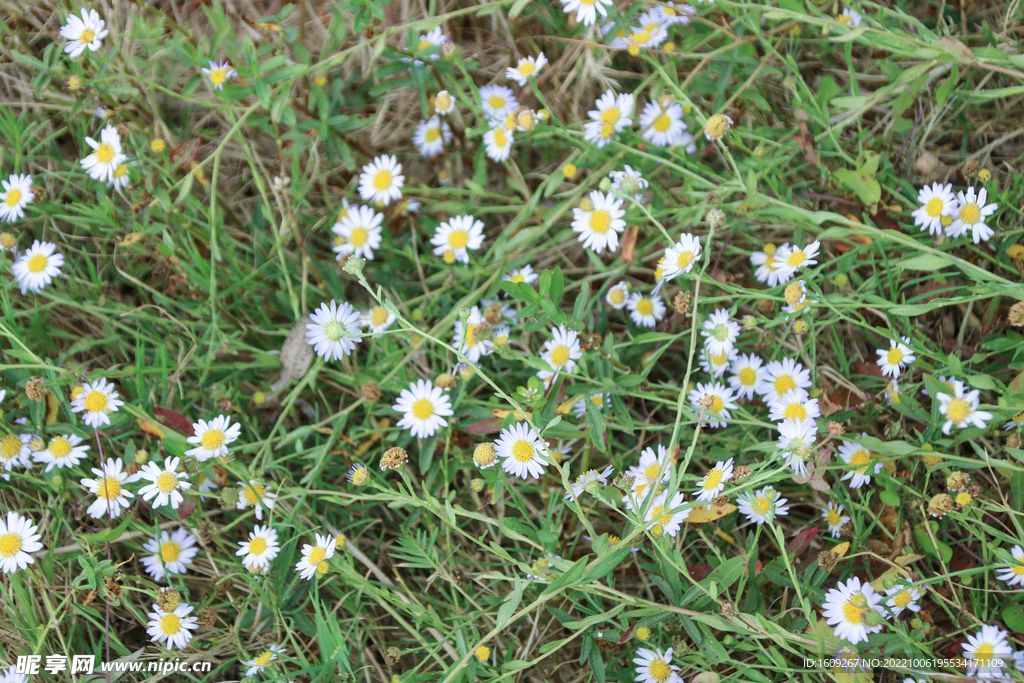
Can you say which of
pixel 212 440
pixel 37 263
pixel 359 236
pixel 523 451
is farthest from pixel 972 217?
pixel 37 263

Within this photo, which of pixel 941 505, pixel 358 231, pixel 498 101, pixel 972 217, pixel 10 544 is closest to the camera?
pixel 941 505

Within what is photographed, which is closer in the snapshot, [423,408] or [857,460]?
[857,460]

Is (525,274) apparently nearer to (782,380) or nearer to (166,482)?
(782,380)

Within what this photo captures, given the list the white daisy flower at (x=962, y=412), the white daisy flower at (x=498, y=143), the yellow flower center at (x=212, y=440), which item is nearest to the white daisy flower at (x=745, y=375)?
the white daisy flower at (x=962, y=412)

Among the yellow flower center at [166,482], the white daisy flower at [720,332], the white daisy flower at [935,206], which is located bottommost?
the yellow flower center at [166,482]

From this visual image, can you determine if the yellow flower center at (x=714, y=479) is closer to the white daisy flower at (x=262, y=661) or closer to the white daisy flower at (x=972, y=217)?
the white daisy flower at (x=972, y=217)

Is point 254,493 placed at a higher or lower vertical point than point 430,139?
lower
